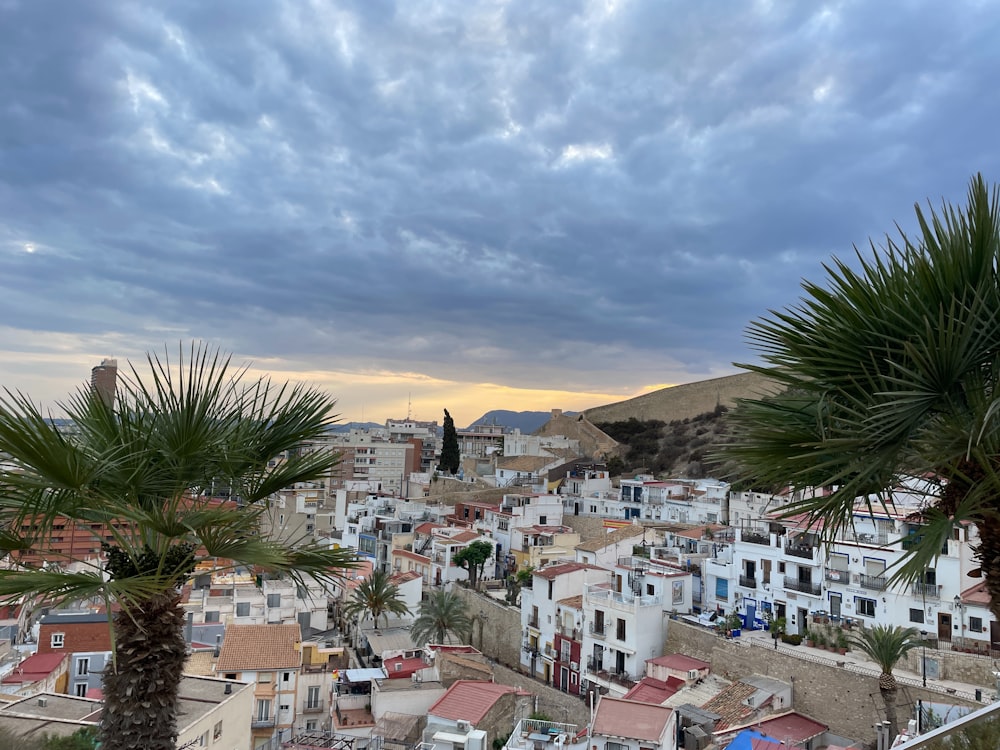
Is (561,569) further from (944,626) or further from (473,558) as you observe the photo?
(944,626)

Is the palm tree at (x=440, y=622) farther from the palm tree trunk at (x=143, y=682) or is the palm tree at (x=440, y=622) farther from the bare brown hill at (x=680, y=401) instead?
the bare brown hill at (x=680, y=401)

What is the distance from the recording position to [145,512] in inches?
175

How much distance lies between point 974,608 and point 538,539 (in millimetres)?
19670

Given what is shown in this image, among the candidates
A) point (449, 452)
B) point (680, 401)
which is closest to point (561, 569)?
point (449, 452)

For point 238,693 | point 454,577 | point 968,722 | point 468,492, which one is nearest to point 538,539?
point 454,577

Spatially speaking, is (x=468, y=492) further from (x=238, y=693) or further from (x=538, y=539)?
(x=238, y=693)

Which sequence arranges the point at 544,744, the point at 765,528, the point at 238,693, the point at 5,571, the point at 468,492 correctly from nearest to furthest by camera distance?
the point at 5,571
the point at 238,693
the point at 544,744
the point at 765,528
the point at 468,492

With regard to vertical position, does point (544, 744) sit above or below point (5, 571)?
below

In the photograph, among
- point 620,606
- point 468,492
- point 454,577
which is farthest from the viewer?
point 468,492

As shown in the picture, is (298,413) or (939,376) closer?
(939,376)

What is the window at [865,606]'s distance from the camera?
23000 millimetres

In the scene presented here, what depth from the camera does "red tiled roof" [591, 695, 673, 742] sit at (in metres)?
17.0

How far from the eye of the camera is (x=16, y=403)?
3.90 m

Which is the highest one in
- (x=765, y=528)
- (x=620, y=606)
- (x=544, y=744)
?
(x=765, y=528)
